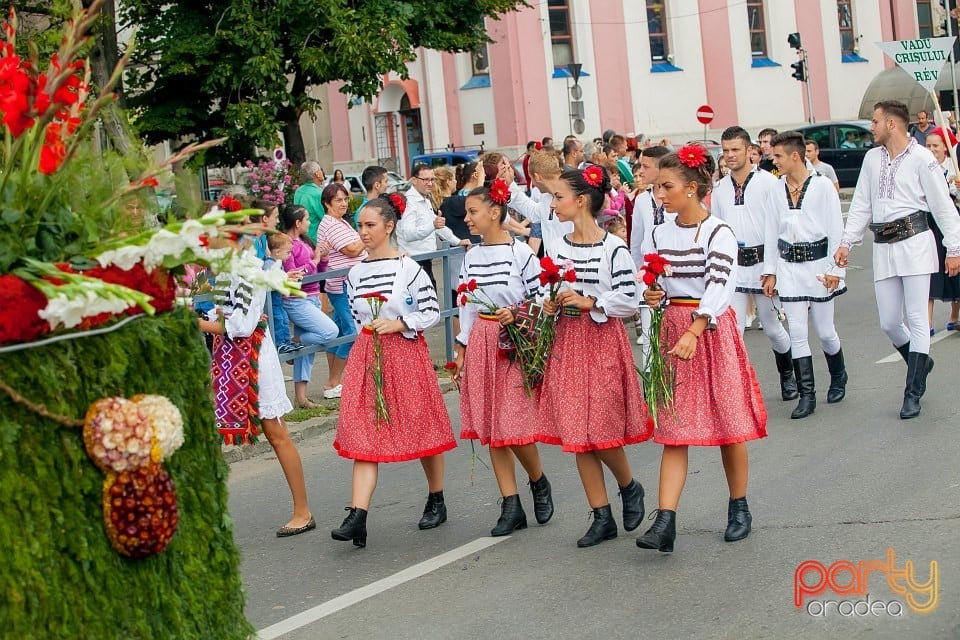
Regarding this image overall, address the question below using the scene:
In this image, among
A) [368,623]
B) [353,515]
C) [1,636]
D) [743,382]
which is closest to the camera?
[1,636]

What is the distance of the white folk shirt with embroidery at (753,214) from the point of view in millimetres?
9836

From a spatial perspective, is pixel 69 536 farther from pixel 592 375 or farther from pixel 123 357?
pixel 592 375

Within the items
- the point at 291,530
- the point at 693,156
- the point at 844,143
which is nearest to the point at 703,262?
the point at 693,156

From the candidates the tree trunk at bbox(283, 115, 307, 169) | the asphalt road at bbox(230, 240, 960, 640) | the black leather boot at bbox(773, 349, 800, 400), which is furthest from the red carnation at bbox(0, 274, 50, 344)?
the tree trunk at bbox(283, 115, 307, 169)

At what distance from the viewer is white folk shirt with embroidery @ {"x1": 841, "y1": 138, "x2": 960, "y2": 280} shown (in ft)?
29.6

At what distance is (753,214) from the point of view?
10008 mm

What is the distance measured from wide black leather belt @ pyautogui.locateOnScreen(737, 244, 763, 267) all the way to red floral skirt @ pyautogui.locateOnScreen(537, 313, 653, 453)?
3563mm

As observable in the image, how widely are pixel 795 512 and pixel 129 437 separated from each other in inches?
171

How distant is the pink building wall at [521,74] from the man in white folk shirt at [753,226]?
98.4 feet

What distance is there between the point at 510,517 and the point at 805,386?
10.8 ft

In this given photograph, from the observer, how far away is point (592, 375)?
671 cm

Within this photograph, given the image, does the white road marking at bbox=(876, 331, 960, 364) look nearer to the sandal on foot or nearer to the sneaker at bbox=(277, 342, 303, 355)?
the sneaker at bbox=(277, 342, 303, 355)

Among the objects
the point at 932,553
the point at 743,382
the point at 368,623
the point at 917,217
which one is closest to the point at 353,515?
the point at 368,623
